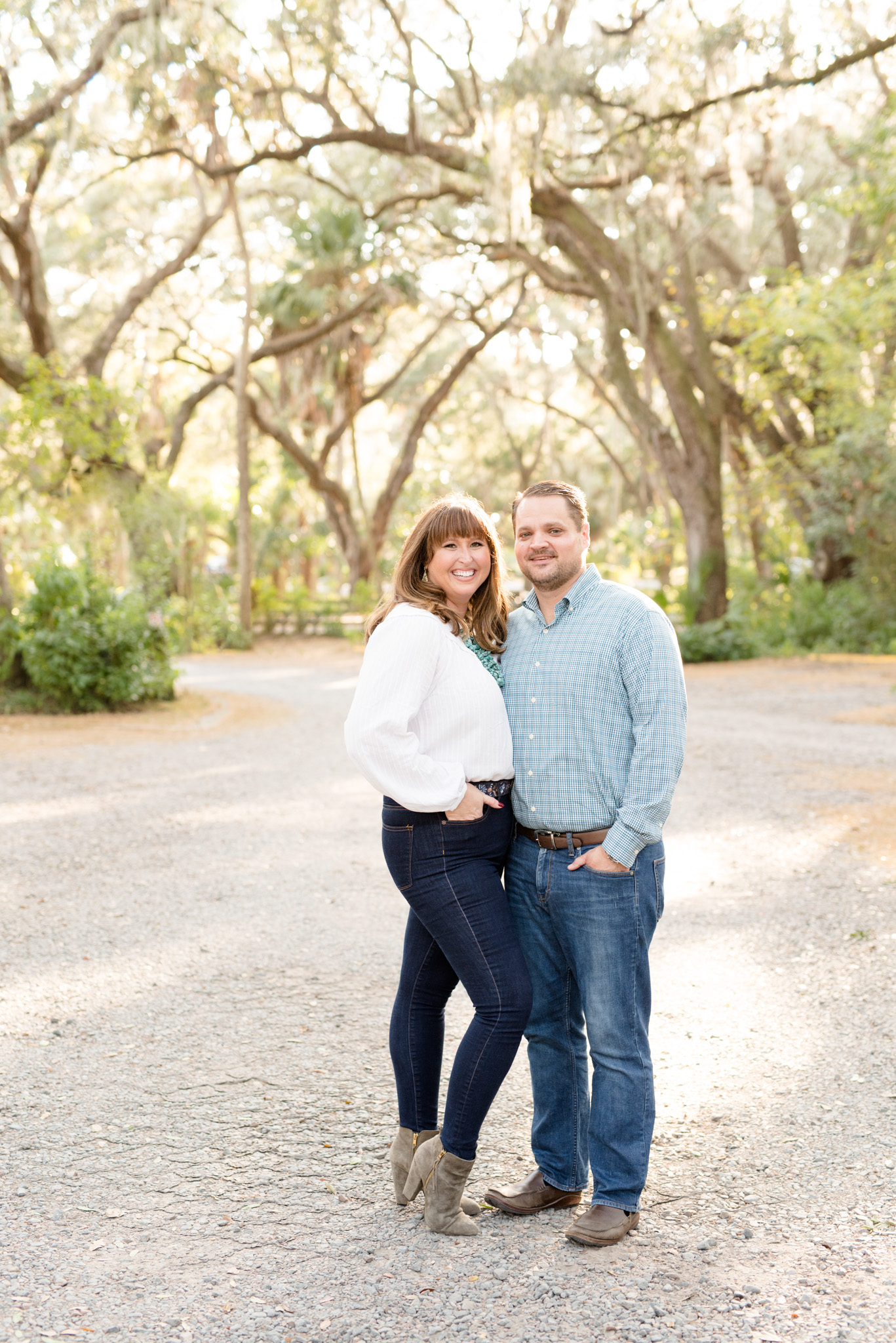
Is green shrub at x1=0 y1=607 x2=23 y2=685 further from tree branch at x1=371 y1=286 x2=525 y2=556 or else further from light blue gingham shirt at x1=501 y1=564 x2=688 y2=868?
tree branch at x1=371 y1=286 x2=525 y2=556

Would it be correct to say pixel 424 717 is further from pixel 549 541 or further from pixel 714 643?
pixel 714 643

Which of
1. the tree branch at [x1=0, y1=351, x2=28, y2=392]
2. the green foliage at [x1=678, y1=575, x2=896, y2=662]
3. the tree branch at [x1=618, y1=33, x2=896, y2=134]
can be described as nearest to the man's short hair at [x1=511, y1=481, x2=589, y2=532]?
the tree branch at [x1=618, y1=33, x2=896, y2=134]

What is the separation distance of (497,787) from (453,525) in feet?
2.16

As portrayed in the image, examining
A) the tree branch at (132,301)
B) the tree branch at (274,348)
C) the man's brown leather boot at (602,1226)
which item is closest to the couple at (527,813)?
the man's brown leather boot at (602,1226)

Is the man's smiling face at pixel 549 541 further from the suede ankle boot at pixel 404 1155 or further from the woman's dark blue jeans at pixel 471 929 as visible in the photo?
the suede ankle boot at pixel 404 1155

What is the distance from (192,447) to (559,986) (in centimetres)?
3868

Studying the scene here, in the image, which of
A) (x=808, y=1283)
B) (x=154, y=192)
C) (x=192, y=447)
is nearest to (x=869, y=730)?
(x=808, y=1283)

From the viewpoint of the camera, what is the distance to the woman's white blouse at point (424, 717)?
2723 mm

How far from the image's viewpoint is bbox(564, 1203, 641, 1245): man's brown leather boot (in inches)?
110

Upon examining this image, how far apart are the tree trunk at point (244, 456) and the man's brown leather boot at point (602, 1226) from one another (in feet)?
74.3

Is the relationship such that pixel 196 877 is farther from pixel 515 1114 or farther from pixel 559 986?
pixel 559 986

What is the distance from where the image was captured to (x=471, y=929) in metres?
2.79

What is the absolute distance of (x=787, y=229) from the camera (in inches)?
854

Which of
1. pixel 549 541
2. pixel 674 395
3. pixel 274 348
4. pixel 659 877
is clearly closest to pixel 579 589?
pixel 549 541
